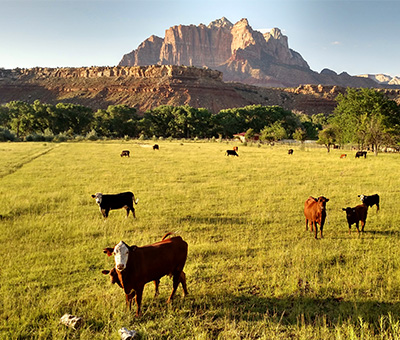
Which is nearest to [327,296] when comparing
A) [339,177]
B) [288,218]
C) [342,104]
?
[288,218]

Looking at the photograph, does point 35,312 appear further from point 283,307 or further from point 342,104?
point 342,104

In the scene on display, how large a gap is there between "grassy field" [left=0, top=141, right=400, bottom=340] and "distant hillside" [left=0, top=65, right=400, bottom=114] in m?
126

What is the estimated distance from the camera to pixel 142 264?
494cm

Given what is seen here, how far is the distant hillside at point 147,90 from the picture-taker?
142 meters

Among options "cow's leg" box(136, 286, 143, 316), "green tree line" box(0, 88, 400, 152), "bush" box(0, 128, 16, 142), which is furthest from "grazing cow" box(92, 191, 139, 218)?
"bush" box(0, 128, 16, 142)

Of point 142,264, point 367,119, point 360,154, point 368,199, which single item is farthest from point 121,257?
point 367,119

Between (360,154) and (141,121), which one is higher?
(141,121)

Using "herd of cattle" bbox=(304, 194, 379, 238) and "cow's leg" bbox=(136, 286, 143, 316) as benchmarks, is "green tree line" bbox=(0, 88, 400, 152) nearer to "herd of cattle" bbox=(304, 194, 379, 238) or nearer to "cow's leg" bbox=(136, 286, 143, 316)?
"herd of cattle" bbox=(304, 194, 379, 238)

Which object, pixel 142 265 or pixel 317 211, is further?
pixel 317 211

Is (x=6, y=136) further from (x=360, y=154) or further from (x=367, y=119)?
(x=367, y=119)

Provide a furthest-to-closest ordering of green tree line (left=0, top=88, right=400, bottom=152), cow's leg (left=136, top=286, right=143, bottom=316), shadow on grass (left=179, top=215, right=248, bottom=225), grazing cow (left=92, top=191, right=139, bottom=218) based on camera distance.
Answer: green tree line (left=0, top=88, right=400, bottom=152)
grazing cow (left=92, top=191, right=139, bottom=218)
shadow on grass (left=179, top=215, right=248, bottom=225)
cow's leg (left=136, top=286, right=143, bottom=316)

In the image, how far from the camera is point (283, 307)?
5445mm

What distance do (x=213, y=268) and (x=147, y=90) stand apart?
152644 mm

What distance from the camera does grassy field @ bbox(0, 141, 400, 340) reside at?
4.85m
